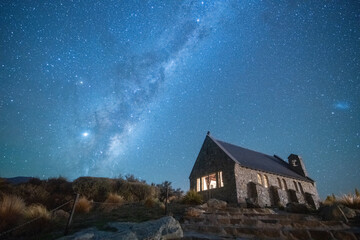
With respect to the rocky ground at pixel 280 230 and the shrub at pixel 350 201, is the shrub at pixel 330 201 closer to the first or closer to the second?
the shrub at pixel 350 201

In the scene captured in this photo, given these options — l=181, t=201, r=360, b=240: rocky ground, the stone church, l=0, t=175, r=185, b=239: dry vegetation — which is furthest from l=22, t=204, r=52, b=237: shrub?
the stone church

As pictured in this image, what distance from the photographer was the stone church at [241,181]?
52.1 ft

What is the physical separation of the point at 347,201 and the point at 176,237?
10.9 meters

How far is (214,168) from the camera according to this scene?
19031 millimetres

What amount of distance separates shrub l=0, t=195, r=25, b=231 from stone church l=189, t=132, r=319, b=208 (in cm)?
1450

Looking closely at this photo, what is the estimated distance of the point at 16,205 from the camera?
596 cm

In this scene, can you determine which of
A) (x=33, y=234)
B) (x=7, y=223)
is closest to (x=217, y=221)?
(x=33, y=234)

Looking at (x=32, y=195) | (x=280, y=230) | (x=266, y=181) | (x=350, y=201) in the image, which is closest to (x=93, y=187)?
(x=32, y=195)

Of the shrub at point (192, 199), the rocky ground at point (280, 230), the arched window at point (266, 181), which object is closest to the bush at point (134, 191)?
the shrub at point (192, 199)

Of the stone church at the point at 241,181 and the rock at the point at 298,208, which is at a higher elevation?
the stone church at the point at 241,181

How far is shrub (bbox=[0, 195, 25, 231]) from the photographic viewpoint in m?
5.41

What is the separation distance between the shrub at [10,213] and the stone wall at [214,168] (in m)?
15.1

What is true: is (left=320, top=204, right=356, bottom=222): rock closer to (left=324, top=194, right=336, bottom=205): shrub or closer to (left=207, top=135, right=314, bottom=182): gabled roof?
(left=324, top=194, right=336, bottom=205): shrub

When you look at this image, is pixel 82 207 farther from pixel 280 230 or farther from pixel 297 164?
pixel 297 164
